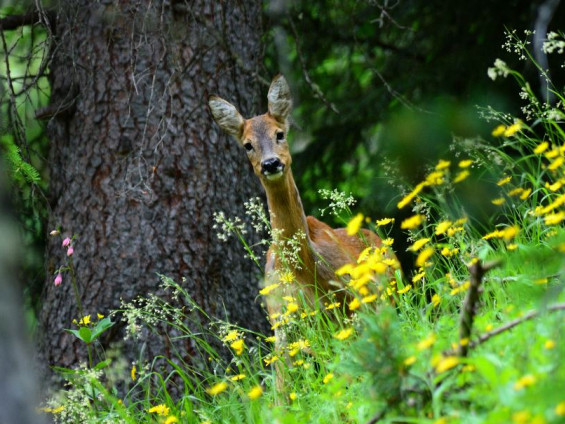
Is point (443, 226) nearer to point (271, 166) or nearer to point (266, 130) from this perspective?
point (271, 166)

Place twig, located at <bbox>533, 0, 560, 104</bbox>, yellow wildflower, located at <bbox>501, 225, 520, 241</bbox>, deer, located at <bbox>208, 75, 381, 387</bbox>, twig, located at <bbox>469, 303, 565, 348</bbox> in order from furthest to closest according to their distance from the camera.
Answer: deer, located at <bbox>208, 75, 381, 387</bbox> → twig, located at <bbox>533, 0, 560, 104</bbox> → yellow wildflower, located at <bbox>501, 225, 520, 241</bbox> → twig, located at <bbox>469, 303, 565, 348</bbox>

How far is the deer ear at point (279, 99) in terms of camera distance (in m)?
5.70

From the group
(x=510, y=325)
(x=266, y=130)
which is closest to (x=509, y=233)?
(x=510, y=325)

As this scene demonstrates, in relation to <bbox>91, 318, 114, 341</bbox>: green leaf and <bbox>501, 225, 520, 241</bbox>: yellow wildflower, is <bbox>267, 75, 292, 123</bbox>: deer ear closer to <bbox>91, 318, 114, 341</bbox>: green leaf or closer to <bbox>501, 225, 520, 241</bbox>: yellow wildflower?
<bbox>91, 318, 114, 341</bbox>: green leaf

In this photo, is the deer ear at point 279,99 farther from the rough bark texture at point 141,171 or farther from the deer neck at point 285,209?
the deer neck at point 285,209

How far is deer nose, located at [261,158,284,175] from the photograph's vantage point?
5387mm

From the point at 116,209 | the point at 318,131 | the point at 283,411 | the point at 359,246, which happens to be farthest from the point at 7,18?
the point at 283,411

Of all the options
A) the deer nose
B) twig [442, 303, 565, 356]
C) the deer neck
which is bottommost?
the deer neck

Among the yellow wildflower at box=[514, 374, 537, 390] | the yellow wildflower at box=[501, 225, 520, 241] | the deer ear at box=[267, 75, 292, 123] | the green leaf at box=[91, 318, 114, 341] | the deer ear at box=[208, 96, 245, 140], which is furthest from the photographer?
the deer ear at box=[267, 75, 292, 123]

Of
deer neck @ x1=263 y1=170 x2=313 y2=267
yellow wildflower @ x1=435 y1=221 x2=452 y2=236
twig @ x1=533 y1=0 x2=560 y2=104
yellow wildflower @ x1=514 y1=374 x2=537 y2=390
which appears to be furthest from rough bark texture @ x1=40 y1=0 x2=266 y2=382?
yellow wildflower @ x1=514 y1=374 x2=537 y2=390

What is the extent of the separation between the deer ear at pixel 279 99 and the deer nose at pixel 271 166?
1.70ft

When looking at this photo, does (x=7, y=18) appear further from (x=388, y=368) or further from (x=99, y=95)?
(x=388, y=368)

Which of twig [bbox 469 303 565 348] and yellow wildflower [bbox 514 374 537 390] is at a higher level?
yellow wildflower [bbox 514 374 537 390]

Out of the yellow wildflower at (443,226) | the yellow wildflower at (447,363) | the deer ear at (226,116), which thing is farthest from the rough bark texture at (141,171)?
the yellow wildflower at (447,363)
